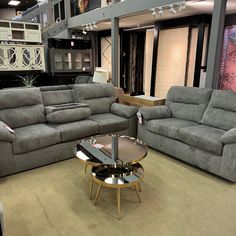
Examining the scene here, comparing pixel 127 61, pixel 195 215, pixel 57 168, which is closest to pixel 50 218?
pixel 57 168

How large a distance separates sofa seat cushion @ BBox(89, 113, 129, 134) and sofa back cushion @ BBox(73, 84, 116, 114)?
24 cm

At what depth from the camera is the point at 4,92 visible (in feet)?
9.53

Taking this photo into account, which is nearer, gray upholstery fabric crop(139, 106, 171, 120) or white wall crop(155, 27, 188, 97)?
gray upholstery fabric crop(139, 106, 171, 120)

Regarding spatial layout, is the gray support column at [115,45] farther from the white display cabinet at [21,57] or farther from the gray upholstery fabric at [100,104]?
the white display cabinet at [21,57]

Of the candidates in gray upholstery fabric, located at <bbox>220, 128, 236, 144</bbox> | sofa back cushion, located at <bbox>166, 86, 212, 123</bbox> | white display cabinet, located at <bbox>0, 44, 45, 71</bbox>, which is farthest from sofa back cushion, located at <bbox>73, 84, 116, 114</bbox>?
white display cabinet, located at <bbox>0, 44, 45, 71</bbox>

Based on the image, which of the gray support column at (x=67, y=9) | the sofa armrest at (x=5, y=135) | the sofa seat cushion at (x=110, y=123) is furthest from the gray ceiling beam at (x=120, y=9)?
the sofa armrest at (x=5, y=135)

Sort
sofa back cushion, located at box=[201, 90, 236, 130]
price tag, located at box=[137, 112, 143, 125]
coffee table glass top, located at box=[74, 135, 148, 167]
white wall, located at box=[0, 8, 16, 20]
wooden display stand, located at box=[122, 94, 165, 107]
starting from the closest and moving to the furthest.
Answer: coffee table glass top, located at box=[74, 135, 148, 167], sofa back cushion, located at box=[201, 90, 236, 130], price tag, located at box=[137, 112, 143, 125], wooden display stand, located at box=[122, 94, 165, 107], white wall, located at box=[0, 8, 16, 20]

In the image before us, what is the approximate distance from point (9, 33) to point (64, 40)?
1.61m

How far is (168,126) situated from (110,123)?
0.88m

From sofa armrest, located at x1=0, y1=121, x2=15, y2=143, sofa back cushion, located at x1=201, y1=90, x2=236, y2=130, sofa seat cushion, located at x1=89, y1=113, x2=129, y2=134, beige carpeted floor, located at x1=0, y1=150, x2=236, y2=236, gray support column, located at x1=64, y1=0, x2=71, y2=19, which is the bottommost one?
beige carpeted floor, located at x1=0, y1=150, x2=236, y2=236

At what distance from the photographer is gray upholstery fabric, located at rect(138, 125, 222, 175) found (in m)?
2.50

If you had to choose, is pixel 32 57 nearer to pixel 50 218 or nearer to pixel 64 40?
pixel 64 40

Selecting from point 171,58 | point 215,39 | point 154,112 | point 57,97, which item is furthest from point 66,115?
point 171,58

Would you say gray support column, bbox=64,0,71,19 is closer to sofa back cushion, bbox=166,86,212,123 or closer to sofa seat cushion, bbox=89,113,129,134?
sofa seat cushion, bbox=89,113,129,134
